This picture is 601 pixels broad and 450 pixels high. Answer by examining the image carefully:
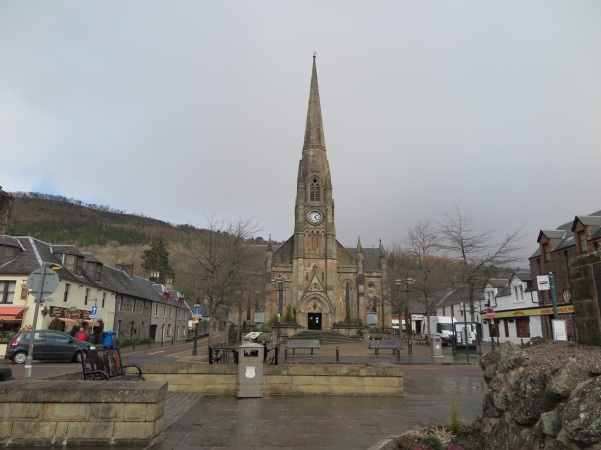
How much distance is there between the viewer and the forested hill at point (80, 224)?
12100 centimetres

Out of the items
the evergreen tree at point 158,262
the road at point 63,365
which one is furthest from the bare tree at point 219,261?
the evergreen tree at point 158,262

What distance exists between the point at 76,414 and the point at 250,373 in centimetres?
485

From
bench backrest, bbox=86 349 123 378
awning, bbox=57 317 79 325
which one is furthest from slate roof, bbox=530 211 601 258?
awning, bbox=57 317 79 325

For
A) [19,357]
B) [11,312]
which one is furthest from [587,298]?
[11,312]

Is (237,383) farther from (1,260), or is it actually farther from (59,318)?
(1,260)

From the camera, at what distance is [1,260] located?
32.5 metres

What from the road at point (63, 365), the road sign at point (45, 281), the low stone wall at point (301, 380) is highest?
the road sign at point (45, 281)

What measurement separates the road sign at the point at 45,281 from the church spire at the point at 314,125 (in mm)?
57338

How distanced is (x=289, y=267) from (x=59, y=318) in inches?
1346

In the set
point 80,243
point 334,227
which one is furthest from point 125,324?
point 80,243

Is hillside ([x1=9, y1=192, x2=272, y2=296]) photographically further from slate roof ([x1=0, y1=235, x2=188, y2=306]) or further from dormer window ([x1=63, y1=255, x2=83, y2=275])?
dormer window ([x1=63, y1=255, x2=83, y2=275])

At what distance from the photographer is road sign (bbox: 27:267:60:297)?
9.56 meters

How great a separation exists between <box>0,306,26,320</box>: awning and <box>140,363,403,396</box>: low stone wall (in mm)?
25301

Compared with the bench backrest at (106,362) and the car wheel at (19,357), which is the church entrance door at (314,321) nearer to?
the car wheel at (19,357)
